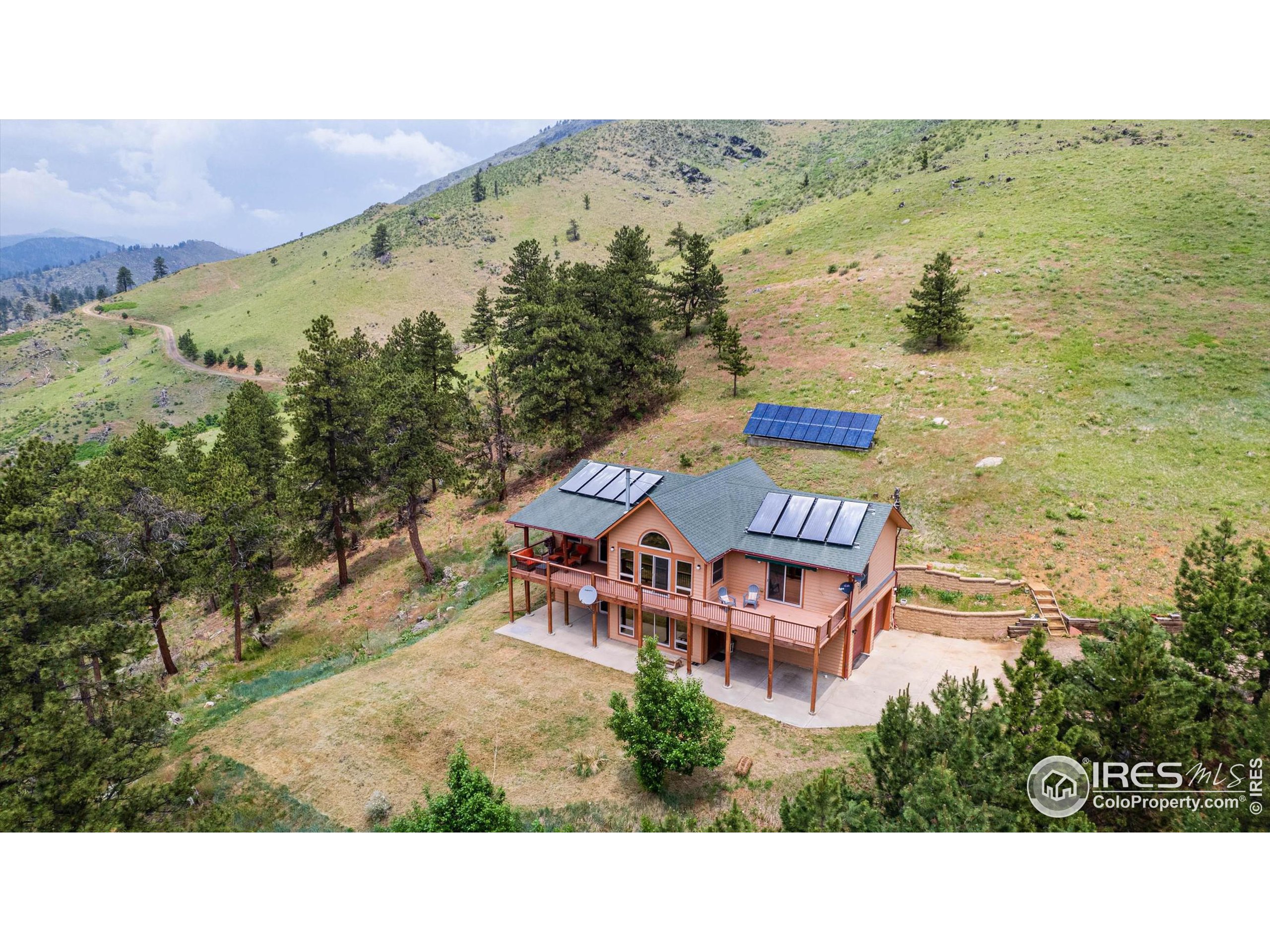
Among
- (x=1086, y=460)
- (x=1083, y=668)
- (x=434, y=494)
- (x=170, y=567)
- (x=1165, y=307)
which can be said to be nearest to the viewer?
(x=1083, y=668)

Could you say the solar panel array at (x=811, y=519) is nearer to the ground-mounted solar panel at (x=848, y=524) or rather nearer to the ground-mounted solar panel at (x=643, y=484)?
the ground-mounted solar panel at (x=848, y=524)

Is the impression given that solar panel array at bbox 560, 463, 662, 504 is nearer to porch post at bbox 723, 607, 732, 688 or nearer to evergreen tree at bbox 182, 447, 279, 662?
porch post at bbox 723, 607, 732, 688

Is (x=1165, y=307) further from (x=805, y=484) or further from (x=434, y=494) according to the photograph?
(x=434, y=494)

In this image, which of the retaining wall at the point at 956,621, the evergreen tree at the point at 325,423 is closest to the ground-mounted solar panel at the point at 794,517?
the retaining wall at the point at 956,621

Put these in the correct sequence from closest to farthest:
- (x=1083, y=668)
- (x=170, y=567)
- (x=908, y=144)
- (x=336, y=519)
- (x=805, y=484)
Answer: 1. (x=1083, y=668)
2. (x=170, y=567)
3. (x=805, y=484)
4. (x=336, y=519)
5. (x=908, y=144)

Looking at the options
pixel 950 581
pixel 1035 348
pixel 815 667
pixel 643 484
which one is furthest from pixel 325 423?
pixel 1035 348
